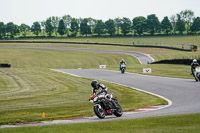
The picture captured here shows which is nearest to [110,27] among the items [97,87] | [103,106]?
[103,106]

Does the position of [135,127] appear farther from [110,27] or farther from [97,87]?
[110,27]

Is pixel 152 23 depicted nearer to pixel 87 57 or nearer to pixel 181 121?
pixel 87 57

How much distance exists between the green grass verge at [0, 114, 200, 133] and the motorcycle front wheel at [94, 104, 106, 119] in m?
1.45

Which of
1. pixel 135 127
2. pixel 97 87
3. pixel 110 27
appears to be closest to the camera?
pixel 135 127

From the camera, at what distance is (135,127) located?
40.9ft

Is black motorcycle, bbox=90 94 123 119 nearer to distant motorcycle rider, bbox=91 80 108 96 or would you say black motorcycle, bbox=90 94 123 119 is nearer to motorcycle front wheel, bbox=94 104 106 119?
motorcycle front wheel, bbox=94 104 106 119

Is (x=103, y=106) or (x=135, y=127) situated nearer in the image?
(x=135, y=127)

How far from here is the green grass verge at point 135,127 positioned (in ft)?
38.6

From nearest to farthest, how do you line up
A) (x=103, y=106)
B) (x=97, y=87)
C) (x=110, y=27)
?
1. (x=97, y=87)
2. (x=103, y=106)
3. (x=110, y=27)

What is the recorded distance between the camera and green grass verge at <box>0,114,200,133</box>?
464 inches

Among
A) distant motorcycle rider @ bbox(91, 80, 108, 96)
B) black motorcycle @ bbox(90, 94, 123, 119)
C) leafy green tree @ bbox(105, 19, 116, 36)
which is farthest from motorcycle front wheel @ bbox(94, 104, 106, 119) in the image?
leafy green tree @ bbox(105, 19, 116, 36)

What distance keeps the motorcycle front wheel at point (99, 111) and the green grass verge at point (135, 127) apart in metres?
1.45

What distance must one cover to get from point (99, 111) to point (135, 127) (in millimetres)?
2829

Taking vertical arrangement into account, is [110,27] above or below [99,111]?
below
